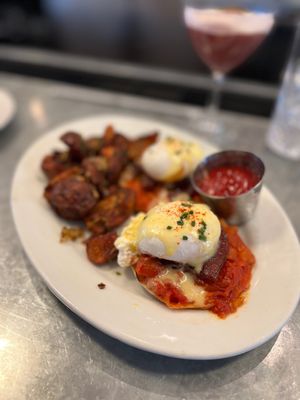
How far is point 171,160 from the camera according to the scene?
4.49 feet

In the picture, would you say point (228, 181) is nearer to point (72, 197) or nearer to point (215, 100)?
point (72, 197)

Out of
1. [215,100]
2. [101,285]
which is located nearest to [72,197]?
[101,285]

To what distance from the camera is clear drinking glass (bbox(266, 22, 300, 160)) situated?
1.72 metres

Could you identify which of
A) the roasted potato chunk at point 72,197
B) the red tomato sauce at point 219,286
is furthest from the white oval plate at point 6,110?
the red tomato sauce at point 219,286

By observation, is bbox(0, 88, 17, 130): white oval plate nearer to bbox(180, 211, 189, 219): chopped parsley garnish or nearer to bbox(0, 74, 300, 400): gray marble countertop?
bbox(0, 74, 300, 400): gray marble countertop

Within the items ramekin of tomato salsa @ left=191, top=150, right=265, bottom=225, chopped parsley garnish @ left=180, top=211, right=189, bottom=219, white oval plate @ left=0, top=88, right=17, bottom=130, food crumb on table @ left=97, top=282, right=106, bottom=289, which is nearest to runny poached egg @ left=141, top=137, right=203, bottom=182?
ramekin of tomato salsa @ left=191, top=150, right=265, bottom=225

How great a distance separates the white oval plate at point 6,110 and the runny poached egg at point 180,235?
3.62ft

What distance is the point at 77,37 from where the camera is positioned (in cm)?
327

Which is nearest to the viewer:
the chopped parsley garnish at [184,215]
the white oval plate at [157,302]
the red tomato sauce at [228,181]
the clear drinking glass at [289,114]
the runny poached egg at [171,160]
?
the white oval plate at [157,302]

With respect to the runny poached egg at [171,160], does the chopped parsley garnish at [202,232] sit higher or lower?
higher

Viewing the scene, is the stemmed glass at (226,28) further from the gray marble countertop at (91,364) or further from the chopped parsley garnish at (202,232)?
the gray marble countertop at (91,364)

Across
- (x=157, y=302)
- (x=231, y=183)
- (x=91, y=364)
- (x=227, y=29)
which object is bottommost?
(x=91, y=364)

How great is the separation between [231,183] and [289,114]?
0.67 metres

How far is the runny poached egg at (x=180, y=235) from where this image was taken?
985mm
